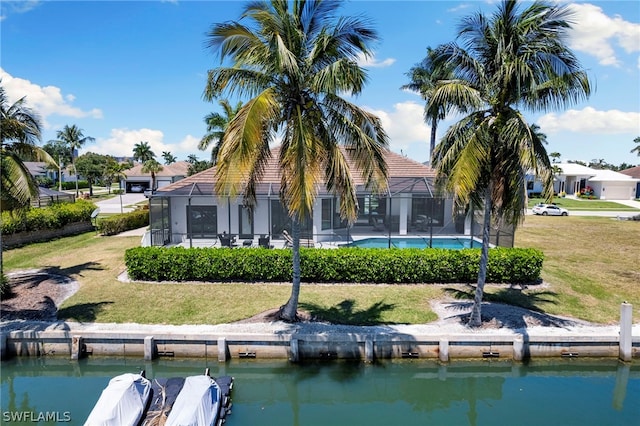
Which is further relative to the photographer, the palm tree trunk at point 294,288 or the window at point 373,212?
the window at point 373,212

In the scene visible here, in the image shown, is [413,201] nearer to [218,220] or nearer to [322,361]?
[218,220]

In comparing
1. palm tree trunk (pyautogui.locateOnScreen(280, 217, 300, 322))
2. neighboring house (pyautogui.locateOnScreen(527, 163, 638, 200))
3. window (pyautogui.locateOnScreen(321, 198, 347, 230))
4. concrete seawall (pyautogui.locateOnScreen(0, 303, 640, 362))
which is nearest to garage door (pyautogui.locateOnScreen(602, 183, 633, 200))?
neighboring house (pyautogui.locateOnScreen(527, 163, 638, 200))

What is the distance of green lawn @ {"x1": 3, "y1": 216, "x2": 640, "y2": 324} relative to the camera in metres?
11.5

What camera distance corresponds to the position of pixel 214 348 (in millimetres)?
9852

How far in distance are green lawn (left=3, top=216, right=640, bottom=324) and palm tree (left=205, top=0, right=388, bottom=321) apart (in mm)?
3776

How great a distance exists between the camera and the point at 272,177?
22141 mm

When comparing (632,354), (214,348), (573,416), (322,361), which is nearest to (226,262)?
(214,348)

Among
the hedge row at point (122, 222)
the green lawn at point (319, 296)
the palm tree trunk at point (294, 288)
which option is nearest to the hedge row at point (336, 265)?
the green lawn at point (319, 296)

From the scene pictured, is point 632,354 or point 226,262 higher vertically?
point 226,262

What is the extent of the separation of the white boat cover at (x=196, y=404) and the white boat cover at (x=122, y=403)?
0.68m

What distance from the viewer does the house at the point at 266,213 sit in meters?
19.6

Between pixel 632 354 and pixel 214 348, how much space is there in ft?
35.0

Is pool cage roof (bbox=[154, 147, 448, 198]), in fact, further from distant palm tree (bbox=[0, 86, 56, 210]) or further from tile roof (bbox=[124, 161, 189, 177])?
tile roof (bbox=[124, 161, 189, 177])

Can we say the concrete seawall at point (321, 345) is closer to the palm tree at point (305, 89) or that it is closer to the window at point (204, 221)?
the palm tree at point (305, 89)
